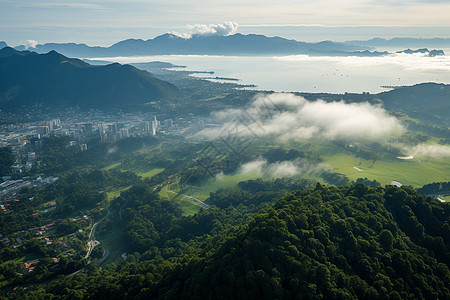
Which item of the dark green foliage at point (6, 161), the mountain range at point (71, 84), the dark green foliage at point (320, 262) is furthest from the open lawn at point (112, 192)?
the mountain range at point (71, 84)

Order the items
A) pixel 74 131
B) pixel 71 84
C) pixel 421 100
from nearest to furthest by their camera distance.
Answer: pixel 74 131, pixel 421 100, pixel 71 84

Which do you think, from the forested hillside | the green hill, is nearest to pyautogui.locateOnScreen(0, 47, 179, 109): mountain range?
the green hill

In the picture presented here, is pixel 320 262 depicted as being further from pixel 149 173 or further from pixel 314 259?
pixel 149 173

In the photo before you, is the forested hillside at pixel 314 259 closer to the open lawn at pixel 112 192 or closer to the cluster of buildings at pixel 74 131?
the open lawn at pixel 112 192

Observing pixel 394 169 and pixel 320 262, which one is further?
pixel 394 169

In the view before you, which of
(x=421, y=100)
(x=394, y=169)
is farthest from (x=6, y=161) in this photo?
(x=421, y=100)

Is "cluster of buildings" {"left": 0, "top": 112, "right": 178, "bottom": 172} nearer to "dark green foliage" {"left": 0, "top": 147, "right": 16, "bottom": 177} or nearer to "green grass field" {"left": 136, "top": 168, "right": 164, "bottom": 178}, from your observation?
"dark green foliage" {"left": 0, "top": 147, "right": 16, "bottom": 177}
